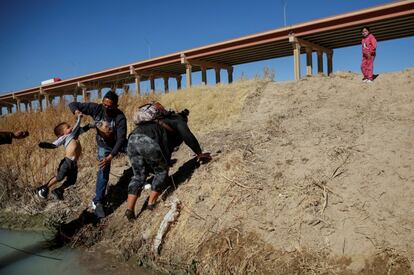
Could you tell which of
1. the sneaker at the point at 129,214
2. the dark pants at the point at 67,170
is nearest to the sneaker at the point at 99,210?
the dark pants at the point at 67,170

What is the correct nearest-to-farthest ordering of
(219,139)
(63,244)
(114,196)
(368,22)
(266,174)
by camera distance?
(266,174), (63,244), (114,196), (219,139), (368,22)

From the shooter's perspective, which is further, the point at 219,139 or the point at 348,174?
the point at 219,139

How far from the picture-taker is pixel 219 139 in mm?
6891

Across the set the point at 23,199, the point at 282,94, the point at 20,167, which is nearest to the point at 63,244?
the point at 23,199

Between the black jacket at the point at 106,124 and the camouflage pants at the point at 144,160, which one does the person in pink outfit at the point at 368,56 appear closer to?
the camouflage pants at the point at 144,160

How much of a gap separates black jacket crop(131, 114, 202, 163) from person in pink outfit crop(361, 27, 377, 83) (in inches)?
202

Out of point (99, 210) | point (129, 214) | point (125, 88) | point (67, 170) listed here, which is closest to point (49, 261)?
point (99, 210)

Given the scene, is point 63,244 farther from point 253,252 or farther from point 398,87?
point 398,87

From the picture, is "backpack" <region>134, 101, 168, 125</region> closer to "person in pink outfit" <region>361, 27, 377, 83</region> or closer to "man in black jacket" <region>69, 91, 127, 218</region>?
"man in black jacket" <region>69, 91, 127, 218</region>

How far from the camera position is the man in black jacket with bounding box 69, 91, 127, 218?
5418mm

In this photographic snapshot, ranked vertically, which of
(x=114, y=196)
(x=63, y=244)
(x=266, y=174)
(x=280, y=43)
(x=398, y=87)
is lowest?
(x=63, y=244)

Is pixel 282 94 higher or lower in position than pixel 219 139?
higher

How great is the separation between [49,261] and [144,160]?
1830 mm

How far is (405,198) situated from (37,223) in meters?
5.85
